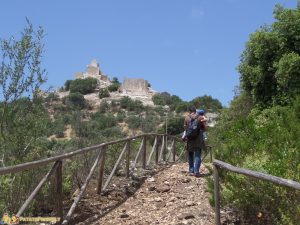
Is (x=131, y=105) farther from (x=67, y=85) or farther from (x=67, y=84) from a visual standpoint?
(x=67, y=84)

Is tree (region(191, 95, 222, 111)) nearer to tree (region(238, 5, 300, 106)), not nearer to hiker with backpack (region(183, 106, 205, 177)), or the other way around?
tree (region(238, 5, 300, 106))

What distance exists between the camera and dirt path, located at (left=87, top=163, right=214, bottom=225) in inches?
290

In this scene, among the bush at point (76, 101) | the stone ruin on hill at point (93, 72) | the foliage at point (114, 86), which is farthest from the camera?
the stone ruin on hill at point (93, 72)

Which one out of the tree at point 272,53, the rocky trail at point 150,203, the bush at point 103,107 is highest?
the bush at point 103,107

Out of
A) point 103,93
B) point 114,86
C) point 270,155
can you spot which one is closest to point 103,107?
point 103,93

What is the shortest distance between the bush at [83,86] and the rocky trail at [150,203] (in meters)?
96.4

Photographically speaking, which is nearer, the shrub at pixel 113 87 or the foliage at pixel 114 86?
the shrub at pixel 113 87

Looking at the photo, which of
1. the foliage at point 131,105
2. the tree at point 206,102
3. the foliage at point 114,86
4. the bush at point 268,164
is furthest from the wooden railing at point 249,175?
the foliage at point 114,86

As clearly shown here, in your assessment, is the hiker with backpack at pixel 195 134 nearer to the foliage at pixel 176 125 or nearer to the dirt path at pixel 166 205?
the dirt path at pixel 166 205

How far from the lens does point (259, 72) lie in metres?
15.2

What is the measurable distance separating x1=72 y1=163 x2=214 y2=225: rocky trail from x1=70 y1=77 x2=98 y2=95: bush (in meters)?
96.4

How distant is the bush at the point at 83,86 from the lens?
10644cm

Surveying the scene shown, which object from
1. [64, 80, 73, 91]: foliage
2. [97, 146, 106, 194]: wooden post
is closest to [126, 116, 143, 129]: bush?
[64, 80, 73, 91]: foliage

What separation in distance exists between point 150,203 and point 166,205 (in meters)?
0.37
